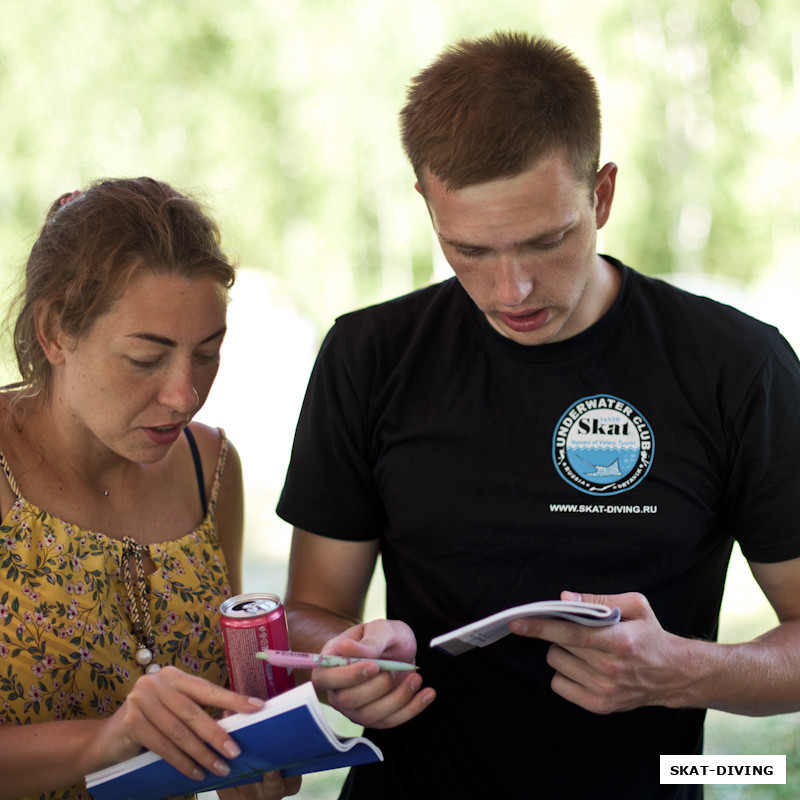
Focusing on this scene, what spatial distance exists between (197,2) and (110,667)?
8.07 metres

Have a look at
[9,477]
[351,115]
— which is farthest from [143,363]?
[351,115]

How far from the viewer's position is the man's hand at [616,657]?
4.08ft

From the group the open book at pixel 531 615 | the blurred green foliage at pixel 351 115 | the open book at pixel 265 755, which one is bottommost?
the open book at pixel 265 755

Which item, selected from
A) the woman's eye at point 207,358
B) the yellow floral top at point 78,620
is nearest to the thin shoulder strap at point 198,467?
the yellow floral top at point 78,620

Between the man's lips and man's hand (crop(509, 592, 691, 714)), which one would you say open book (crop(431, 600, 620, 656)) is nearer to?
man's hand (crop(509, 592, 691, 714))

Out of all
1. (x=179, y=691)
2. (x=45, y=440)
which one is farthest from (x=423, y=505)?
(x=45, y=440)

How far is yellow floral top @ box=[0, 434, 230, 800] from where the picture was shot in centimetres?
137

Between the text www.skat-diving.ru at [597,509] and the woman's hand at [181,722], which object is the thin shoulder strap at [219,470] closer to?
the woman's hand at [181,722]

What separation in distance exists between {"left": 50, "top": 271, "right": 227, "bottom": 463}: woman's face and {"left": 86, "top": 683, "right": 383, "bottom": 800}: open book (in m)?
0.50

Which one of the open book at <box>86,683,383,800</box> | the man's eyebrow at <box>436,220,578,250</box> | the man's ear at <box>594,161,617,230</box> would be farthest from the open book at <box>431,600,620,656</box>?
the man's ear at <box>594,161,617,230</box>

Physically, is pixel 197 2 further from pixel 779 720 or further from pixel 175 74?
pixel 779 720

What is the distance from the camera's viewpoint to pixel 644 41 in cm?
786

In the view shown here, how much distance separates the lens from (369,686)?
125cm

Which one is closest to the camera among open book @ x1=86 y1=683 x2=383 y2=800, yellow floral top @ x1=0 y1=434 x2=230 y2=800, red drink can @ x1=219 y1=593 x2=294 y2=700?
open book @ x1=86 y1=683 x2=383 y2=800
